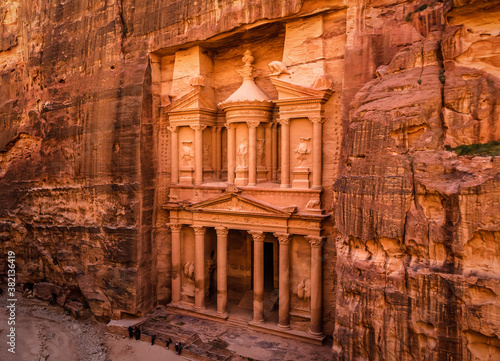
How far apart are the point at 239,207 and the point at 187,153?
3112 mm

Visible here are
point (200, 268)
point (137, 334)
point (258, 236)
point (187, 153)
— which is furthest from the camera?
point (187, 153)

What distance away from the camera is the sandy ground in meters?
11.5

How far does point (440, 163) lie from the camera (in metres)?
6.71

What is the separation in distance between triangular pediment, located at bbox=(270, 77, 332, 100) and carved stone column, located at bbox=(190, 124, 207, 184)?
135 inches

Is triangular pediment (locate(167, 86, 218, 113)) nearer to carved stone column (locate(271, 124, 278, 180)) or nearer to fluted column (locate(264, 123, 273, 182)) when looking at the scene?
fluted column (locate(264, 123, 273, 182))

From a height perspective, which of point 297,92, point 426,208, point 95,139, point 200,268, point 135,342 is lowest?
point 135,342

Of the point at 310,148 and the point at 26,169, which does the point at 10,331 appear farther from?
the point at 310,148

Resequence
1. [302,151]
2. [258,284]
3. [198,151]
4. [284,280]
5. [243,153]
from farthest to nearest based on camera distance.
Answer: [198,151] < [243,153] < [258,284] < [284,280] < [302,151]

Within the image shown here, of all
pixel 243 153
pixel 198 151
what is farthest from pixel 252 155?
pixel 198 151

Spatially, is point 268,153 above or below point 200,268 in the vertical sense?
above

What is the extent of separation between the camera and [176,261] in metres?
13.6

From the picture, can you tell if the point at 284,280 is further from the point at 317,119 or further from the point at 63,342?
the point at 63,342

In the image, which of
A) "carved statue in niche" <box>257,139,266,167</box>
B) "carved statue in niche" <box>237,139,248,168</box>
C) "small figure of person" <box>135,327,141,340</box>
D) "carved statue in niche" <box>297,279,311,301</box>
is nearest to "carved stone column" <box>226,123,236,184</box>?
"carved statue in niche" <box>237,139,248,168</box>

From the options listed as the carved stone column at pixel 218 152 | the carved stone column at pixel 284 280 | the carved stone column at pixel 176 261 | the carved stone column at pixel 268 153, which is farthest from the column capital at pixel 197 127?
the carved stone column at pixel 284 280
